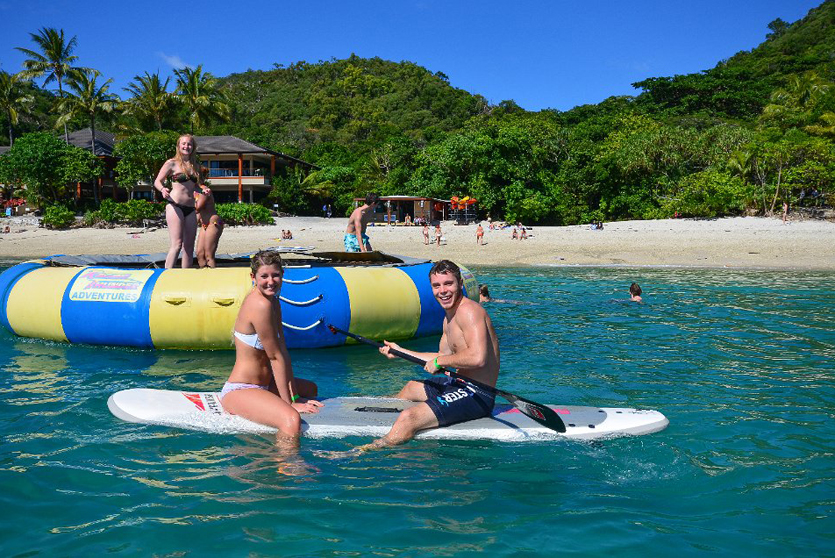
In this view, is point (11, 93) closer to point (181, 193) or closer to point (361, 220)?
point (361, 220)

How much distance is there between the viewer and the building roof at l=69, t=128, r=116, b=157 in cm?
3972

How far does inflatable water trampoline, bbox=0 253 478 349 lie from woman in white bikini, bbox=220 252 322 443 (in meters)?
2.65

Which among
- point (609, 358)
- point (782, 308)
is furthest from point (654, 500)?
point (782, 308)

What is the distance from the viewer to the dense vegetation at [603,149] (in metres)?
28.8

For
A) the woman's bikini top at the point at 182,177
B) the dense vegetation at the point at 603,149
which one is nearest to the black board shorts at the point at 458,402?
the woman's bikini top at the point at 182,177

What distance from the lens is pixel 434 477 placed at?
4008mm

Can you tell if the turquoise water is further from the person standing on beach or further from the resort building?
the resort building

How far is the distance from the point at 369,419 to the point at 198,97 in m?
41.4

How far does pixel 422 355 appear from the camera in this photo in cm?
478

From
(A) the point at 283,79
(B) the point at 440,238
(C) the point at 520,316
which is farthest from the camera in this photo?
(A) the point at 283,79

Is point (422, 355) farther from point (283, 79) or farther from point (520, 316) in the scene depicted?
point (283, 79)

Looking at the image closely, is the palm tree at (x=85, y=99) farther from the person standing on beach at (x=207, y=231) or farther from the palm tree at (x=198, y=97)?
the person standing on beach at (x=207, y=231)

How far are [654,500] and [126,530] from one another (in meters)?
2.93

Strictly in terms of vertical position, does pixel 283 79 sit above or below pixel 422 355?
above
